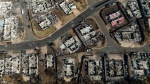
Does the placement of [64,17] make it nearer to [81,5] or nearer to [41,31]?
[81,5]

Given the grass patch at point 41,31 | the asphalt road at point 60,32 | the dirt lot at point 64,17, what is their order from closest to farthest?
the asphalt road at point 60,32 → the grass patch at point 41,31 → the dirt lot at point 64,17

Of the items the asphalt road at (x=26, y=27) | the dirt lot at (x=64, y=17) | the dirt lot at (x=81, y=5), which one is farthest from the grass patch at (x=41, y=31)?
the dirt lot at (x=81, y=5)

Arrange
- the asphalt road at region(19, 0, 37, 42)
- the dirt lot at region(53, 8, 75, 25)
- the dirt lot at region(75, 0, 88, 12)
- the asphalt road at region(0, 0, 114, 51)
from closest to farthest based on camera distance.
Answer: the asphalt road at region(0, 0, 114, 51)
the asphalt road at region(19, 0, 37, 42)
the dirt lot at region(53, 8, 75, 25)
the dirt lot at region(75, 0, 88, 12)

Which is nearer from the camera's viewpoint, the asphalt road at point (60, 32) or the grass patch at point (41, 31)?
the asphalt road at point (60, 32)

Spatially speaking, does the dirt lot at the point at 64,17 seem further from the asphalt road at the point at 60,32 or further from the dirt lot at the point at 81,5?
the dirt lot at the point at 81,5

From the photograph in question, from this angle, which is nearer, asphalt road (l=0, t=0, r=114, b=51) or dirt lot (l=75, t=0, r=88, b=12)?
asphalt road (l=0, t=0, r=114, b=51)

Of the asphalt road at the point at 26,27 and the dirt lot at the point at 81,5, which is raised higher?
the dirt lot at the point at 81,5

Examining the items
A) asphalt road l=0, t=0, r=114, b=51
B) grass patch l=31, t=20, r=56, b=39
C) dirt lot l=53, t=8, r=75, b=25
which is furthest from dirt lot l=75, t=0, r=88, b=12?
grass patch l=31, t=20, r=56, b=39

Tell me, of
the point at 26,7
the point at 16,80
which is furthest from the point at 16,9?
the point at 16,80

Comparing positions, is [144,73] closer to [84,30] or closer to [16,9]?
[84,30]

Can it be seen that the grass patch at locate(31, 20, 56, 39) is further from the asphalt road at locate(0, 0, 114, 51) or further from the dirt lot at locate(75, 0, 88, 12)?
the dirt lot at locate(75, 0, 88, 12)

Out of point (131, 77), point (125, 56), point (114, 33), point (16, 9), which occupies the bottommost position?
point (131, 77)
